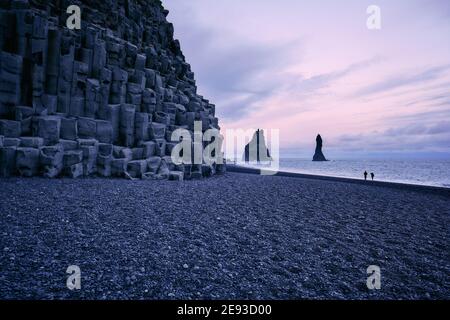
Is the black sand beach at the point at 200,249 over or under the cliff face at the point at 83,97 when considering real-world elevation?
under

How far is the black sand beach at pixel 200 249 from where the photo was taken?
5852mm

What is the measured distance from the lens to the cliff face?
1845cm

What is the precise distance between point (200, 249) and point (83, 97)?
2025 centimetres

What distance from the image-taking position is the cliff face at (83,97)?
1845 cm

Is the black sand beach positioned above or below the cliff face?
below

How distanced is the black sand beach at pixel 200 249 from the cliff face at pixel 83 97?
5.05 metres

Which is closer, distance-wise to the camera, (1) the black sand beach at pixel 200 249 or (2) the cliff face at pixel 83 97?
(1) the black sand beach at pixel 200 249

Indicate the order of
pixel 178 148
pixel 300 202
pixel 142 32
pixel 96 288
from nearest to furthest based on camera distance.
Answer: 1. pixel 96 288
2. pixel 300 202
3. pixel 178 148
4. pixel 142 32

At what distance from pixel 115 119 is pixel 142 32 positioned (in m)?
15.3

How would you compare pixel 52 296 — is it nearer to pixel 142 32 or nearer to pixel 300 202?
pixel 300 202

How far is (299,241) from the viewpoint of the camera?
959 cm

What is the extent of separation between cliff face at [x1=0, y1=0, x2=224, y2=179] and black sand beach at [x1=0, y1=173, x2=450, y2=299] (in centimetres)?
505

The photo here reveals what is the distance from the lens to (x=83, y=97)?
21828 mm
